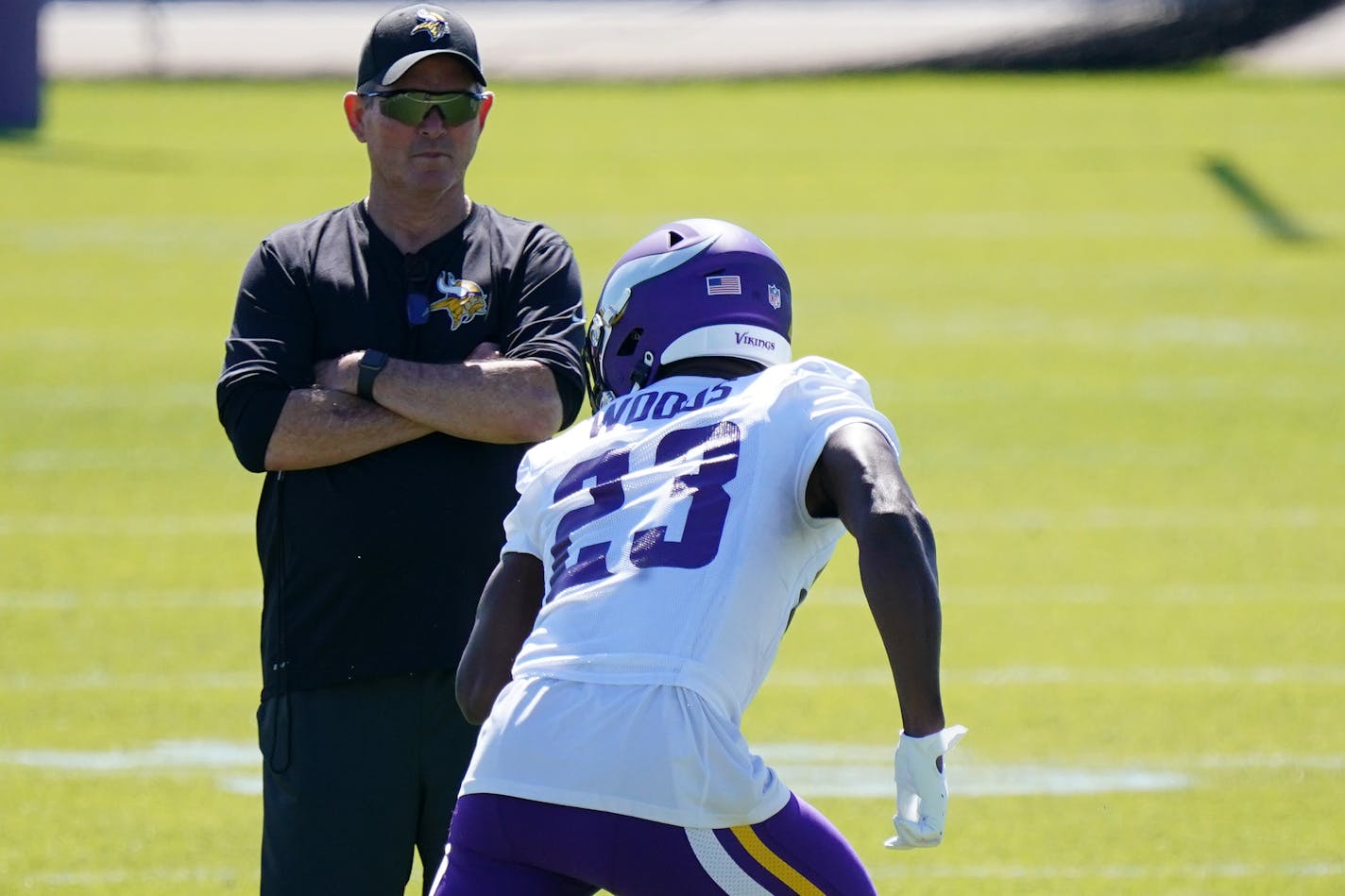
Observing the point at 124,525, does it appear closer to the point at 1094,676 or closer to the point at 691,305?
the point at 1094,676

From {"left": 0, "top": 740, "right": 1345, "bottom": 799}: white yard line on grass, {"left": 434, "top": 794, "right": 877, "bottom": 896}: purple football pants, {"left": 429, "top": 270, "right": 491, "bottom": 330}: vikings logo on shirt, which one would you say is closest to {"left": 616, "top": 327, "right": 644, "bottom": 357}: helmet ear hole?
{"left": 434, "top": 794, "right": 877, "bottom": 896}: purple football pants

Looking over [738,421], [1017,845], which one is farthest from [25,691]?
[738,421]

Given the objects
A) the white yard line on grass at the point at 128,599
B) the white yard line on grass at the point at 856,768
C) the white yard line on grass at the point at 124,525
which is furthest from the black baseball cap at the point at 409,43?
the white yard line on grass at the point at 124,525

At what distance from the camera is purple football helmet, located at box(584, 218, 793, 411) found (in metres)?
3.12

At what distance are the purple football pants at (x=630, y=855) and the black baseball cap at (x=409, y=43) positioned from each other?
166cm

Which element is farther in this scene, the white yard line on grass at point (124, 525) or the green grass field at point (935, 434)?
the white yard line on grass at point (124, 525)

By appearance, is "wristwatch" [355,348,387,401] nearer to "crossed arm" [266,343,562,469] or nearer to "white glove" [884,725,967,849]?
"crossed arm" [266,343,562,469]

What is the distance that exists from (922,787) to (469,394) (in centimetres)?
147

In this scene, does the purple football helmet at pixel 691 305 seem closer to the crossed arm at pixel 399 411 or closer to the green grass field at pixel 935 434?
the crossed arm at pixel 399 411

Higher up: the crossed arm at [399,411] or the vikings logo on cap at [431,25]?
the vikings logo on cap at [431,25]

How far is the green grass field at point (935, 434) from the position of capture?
6160 millimetres

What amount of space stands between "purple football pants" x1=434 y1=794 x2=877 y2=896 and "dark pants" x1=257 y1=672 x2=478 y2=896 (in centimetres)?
95

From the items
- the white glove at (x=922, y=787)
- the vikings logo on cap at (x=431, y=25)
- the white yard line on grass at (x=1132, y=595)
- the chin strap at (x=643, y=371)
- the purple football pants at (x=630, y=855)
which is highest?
the vikings logo on cap at (x=431, y=25)

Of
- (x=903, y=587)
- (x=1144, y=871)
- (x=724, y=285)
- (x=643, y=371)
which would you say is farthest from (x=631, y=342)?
(x=1144, y=871)
